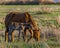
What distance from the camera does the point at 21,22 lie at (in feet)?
52.1

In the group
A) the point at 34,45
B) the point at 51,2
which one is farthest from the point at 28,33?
the point at 51,2

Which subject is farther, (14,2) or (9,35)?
(14,2)

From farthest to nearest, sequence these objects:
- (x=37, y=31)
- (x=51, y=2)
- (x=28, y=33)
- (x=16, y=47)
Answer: (x=51, y=2) < (x=28, y=33) < (x=37, y=31) < (x=16, y=47)

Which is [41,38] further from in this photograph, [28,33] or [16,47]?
[16,47]

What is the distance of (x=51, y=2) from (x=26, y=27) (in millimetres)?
27724

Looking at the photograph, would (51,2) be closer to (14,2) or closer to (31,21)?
(14,2)

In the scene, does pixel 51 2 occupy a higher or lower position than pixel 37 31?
lower

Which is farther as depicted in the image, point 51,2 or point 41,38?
point 51,2

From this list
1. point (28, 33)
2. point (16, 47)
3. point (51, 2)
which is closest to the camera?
point (16, 47)

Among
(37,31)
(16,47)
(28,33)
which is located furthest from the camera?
(28,33)

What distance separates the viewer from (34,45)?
39.8 ft

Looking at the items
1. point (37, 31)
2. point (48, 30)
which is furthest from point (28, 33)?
point (37, 31)

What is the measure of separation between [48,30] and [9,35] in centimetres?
236

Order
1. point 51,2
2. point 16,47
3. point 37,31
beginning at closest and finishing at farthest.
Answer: point 16,47
point 37,31
point 51,2
